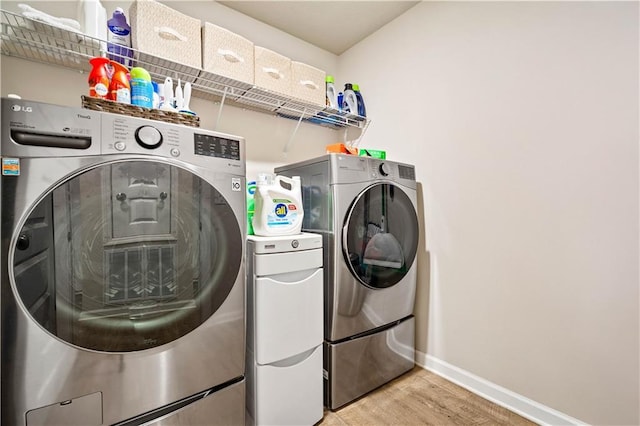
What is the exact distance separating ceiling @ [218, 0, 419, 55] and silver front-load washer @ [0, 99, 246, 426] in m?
1.41

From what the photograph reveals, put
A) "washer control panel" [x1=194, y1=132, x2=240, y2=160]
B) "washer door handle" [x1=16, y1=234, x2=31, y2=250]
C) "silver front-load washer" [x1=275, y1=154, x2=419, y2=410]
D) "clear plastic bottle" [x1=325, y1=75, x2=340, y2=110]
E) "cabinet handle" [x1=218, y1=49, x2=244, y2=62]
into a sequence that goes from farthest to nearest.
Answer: "clear plastic bottle" [x1=325, y1=75, x2=340, y2=110] → "cabinet handle" [x1=218, y1=49, x2=244, y2=62] → "silver front-load washer" [x1=275, y1=154, x2=419, y2=410] → "washer control panel" [x1=194, y1=132, x2=240, y2=160] → "washer door handle" [x1=16, y1=234, x2=31, y2=250]

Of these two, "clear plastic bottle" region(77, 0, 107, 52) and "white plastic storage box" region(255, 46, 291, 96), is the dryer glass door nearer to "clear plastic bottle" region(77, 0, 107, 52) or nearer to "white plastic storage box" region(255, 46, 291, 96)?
"white plastic storage box" region(255, 46, 291, 96)

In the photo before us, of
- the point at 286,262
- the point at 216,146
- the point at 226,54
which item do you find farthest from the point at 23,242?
the point at 226,54

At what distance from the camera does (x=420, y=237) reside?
198 cm

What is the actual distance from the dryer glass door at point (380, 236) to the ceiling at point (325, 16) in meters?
1.32

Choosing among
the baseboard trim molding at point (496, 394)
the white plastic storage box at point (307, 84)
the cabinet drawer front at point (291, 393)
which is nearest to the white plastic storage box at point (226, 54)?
the white plastic storage box at point (307, 84)

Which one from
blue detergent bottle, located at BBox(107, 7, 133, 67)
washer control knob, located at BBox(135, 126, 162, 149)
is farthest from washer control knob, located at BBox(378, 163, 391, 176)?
blue detergent bottle, located at BBox(107, 7, 133, 67)

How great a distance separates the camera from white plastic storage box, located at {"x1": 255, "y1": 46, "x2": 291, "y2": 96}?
1.79 metres

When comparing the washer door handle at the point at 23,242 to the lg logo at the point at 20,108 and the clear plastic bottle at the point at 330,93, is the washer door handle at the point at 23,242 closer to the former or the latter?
the lg logo at the point at 20,108

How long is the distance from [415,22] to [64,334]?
2.50 m

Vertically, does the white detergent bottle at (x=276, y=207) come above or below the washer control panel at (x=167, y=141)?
below

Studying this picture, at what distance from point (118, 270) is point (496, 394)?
194 centimetres

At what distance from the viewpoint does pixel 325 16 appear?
2.11 metres

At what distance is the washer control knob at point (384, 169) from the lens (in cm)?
169
